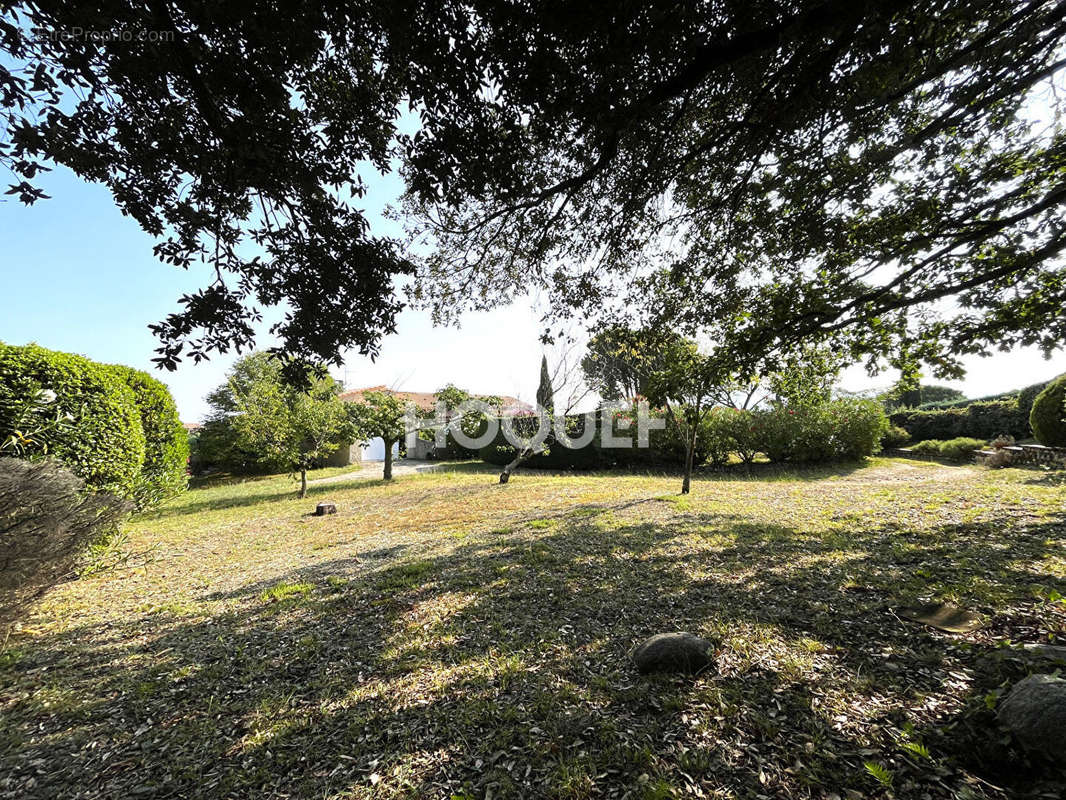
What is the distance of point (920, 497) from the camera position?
6379mm

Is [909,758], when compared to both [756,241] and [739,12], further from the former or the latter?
[756,241]

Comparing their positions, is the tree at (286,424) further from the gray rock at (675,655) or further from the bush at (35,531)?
the gray rock at (675,655)

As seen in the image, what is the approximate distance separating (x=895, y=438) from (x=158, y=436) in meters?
22.4

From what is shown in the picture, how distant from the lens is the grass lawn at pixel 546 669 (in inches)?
66.1

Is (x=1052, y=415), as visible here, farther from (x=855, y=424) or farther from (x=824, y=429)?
(x=824, y=429)

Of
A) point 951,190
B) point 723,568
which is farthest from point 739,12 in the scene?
point 723,568

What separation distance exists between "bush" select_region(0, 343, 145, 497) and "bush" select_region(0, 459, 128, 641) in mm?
1137

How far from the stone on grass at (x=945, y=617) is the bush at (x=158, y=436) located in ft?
A: 28.3

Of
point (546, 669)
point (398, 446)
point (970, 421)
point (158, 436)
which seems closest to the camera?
point (546, 669)

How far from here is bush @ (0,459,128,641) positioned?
2.60 meters

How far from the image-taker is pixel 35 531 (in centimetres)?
271

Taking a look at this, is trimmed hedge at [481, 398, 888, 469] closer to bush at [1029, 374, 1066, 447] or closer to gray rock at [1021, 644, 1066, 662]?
bush at [1029, 374, 1066, 447]

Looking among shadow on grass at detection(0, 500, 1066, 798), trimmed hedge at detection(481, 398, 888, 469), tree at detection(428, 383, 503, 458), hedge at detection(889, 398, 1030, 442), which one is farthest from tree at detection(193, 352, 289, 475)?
hedge at detection(889, 398, 1030, 442)

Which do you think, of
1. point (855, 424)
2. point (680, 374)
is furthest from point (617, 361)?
point (680, 374)
